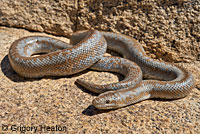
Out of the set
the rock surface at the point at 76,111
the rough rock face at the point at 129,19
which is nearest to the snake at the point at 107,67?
the rock surface at the point at 76,111

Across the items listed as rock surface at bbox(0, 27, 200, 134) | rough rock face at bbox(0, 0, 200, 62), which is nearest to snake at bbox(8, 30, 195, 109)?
rock surface at bbox(0, 27, 200, 134)

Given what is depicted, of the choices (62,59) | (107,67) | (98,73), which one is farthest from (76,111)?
(107,67)

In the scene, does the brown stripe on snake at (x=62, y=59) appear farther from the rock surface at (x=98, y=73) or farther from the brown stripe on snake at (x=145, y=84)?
Answer: the brown stripe on snake at (x=145, y=84)

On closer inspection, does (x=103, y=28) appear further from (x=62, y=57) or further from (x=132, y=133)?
(x=132, y=133)

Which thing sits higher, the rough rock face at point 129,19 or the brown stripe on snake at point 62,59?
the rough rock face at point 129,19

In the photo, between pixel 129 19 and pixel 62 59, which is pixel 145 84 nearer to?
pixel 62 59
